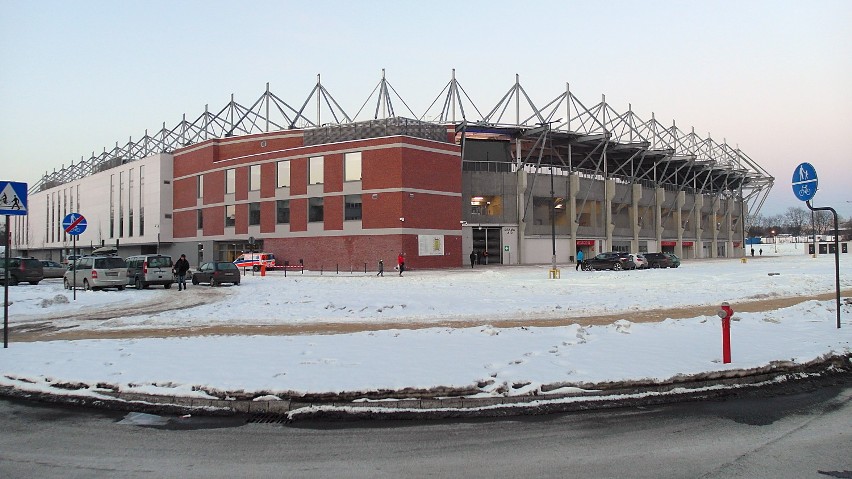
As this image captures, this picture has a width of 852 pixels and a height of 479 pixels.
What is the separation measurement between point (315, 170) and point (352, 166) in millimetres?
4070

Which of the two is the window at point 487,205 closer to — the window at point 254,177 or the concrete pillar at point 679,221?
the window at point 254,177

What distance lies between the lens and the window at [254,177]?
57.8m

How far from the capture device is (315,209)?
52906mm

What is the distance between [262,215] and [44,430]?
5221cm

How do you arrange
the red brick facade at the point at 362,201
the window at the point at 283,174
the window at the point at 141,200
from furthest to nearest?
the window at the point at 141,200
the window at the point at 283,174
the red brick facade at the point at 362,201

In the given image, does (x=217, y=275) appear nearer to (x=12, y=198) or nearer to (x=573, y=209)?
(x=12, y=198)

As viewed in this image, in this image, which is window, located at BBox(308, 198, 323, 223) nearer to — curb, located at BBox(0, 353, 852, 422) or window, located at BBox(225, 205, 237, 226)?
window, located at BBox(225, 205, 237, 226)

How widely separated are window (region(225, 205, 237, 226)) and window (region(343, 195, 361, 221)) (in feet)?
49.2

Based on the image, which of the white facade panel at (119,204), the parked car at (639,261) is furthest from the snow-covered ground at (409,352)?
the white facade panel at (119,204)

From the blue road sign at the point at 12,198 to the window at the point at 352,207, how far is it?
39.4 meters

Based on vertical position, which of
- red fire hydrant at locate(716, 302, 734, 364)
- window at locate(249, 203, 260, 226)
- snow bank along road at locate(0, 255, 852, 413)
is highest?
window at locate(249, 203, 260, 226)

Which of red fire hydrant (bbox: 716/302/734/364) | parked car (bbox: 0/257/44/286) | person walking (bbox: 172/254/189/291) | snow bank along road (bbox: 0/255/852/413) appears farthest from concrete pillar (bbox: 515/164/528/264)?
red fire hydrant (bbox: 716/302/734/364)

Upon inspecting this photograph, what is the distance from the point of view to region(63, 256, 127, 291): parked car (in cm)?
2603

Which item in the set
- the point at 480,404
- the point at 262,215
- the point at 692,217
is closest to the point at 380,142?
the point at 262,215
